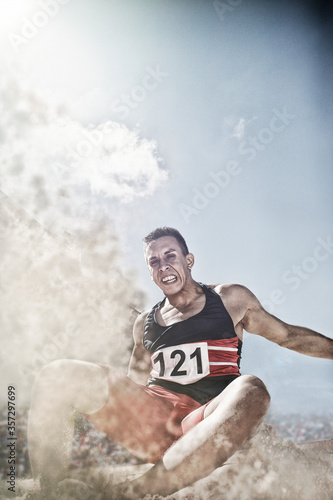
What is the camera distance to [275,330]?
77.6 inches

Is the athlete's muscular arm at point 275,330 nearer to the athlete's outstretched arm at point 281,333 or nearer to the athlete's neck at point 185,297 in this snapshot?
the athlete's outstretched arm at point 281,333

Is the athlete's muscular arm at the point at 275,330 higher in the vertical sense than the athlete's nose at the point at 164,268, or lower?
lower

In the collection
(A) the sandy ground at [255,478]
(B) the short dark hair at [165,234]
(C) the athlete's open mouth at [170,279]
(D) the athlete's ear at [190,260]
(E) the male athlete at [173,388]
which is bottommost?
(A) the sandy ground at [255,478]

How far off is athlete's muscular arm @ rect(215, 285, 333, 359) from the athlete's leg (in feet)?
2.09

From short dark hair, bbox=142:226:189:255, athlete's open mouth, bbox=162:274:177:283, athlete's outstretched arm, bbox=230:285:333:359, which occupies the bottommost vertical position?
athlete's outstretched arm, bbox=230:285:333:359

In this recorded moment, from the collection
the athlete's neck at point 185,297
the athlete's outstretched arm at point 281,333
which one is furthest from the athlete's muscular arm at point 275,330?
the athlete's neck at point 185,297

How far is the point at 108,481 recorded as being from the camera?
156 cm

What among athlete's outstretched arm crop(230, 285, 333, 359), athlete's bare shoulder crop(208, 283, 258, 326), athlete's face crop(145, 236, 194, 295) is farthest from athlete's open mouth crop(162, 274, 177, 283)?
athlete's outstretched arm crop(230, 285, 333, 359)

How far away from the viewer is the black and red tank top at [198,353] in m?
1.70

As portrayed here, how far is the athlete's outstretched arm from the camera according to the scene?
1.95 m

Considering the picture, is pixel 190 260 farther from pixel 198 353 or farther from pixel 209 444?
pixel 209 444

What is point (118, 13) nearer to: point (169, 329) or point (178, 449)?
point (169, 329)

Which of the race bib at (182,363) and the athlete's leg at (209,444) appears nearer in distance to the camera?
the athlete's leg at (209,444)

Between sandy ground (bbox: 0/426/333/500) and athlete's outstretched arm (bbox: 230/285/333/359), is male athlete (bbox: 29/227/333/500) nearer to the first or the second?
athlete's outstretched arm (bbox: 230/285/333/359)
